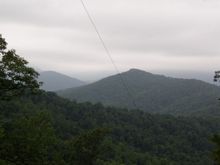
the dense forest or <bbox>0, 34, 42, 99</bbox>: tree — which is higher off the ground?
<bbox>0, 34, 42, 99</bbox>: tree

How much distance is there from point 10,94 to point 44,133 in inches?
516

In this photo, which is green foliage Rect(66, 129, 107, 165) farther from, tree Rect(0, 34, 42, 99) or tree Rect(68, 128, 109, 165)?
tree Rect(0, 34, 42, 99)

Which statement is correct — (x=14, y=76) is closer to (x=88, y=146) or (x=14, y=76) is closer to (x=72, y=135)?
(x=88, y=146)

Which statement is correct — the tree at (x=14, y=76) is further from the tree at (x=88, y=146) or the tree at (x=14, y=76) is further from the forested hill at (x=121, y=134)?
the forested hill at (x=121, y=134)

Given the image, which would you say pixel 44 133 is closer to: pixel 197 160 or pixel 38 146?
pixel 38 146

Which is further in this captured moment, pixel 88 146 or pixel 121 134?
pixel 121 134

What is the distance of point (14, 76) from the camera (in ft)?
57.7

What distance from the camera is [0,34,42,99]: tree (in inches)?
686

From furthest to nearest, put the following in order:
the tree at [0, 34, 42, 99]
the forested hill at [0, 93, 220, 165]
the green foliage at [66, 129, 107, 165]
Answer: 1. the forested hill at [0, 93, 220, 165]
2. the green foliage at [66, 129, 107, 165]
3. the tree at [0, 34, 42, 99]

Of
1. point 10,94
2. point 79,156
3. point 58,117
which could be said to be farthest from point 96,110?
point 10,94

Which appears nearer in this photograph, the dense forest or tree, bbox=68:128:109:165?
the dense forest

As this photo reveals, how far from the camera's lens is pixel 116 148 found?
141 metres

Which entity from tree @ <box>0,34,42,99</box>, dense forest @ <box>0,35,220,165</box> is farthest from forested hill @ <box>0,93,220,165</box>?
tree @ <box>0,34,42,99</box>

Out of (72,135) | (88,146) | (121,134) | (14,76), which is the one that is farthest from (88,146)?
(121,134)
